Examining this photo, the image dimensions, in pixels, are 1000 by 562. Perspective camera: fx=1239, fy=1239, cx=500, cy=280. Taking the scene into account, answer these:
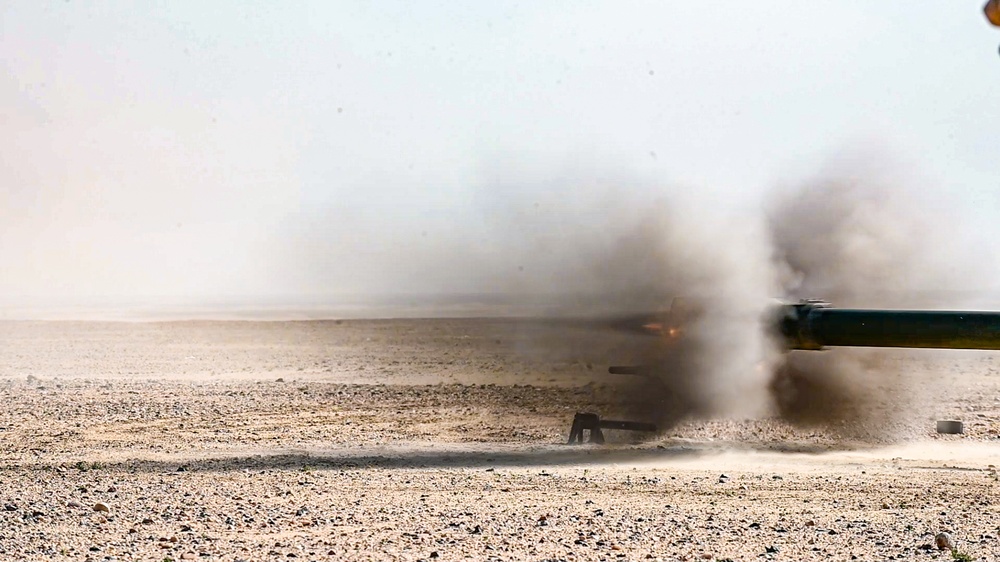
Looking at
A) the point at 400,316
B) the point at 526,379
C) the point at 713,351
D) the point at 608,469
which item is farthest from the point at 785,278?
the point at 400,316

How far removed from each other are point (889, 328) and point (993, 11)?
9.67m

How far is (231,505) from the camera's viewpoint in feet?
39.4

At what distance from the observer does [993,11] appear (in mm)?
7582

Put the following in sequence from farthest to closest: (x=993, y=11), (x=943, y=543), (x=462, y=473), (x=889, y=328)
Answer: (x=889, y=328) → (x=462, y=473) → (x=943, y=543) → (x=993, y=11)

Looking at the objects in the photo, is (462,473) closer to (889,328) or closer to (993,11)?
(889,328)

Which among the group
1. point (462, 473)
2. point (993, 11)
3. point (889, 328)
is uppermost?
point (993, 11)

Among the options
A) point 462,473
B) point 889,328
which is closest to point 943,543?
point 462,473

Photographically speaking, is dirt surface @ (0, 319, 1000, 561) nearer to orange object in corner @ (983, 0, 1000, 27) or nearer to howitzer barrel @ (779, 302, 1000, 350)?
howitzer barrel @ (779, 302, 1000, 350)

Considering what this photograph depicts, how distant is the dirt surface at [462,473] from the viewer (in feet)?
34.7

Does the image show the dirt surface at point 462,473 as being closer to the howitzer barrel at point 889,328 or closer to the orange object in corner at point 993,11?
the howitzer barrel at point 889,328

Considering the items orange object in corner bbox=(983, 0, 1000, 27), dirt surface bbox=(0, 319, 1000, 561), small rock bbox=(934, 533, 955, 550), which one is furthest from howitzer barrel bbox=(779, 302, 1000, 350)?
orange object in corner bbox=(983, 0, 1000, 27)

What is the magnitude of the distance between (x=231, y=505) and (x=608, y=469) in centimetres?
511

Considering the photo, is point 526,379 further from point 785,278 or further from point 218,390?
point 785,278

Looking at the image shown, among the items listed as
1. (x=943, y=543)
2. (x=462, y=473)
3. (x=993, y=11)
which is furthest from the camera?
(x=462, y=473)
